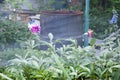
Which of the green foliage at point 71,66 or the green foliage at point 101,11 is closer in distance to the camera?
the green foliage at point 71,66

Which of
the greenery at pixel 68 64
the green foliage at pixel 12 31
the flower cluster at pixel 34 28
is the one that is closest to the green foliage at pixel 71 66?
the greenery at pixel 68 64

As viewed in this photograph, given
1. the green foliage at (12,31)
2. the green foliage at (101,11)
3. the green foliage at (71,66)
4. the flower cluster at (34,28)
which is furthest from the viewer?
the green foliage at (101,11)

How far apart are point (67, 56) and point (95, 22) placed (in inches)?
123

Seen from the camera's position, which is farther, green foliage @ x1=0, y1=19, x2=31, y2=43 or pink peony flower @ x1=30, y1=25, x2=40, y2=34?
pink peony flower @ x1=30, y1=25, x2=40, y2=34

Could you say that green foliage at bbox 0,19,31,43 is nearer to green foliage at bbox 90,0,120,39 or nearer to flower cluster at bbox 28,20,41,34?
flower cluster at bbox 28,20,41,34

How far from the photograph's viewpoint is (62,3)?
4.65 metres

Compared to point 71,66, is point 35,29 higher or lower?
lower

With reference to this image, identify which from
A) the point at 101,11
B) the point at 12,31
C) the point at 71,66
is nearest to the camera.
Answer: the point at 71,66

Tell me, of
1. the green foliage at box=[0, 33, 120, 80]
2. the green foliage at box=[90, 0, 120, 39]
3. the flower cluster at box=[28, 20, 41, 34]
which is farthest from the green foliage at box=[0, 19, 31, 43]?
the green foliage at box=[0, 33, 120, 80]

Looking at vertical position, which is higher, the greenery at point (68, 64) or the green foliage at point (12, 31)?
the greenery at point (68, 64)

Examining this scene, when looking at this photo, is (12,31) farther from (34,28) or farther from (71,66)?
(71,66)

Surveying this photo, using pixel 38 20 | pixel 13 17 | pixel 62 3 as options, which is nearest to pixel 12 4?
pixel 13 17

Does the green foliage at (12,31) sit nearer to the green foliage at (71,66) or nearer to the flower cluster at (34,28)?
the flower cluster at (34,28)

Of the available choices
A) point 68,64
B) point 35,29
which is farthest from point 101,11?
point 68,64
